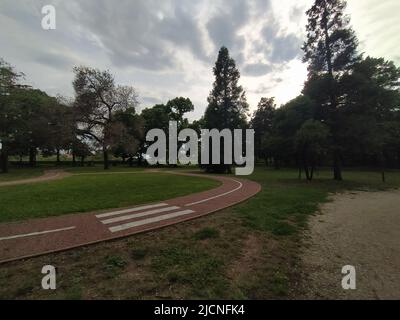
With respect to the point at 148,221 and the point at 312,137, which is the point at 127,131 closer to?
the point at 312,137

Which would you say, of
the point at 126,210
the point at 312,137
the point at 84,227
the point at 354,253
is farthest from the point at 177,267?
the point at 312,137

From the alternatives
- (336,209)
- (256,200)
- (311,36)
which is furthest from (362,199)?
(311,36)

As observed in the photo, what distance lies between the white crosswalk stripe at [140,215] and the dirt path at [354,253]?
4.76 meters

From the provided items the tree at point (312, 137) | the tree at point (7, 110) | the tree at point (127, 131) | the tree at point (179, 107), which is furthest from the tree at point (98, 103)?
the tree at point (312, 137)

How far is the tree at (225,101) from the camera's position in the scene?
3350 cm

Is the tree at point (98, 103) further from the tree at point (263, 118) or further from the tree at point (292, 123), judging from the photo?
the tree at point (263, 118)

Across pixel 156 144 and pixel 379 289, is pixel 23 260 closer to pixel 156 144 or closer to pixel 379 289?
pixel 379 289

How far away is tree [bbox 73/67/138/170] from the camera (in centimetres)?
3372

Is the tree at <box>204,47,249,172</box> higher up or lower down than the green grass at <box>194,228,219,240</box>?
higher up

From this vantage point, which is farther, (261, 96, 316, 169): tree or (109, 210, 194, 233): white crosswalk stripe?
(261, 96, 316, 169): tree

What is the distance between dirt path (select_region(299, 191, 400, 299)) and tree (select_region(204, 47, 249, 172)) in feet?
82.1

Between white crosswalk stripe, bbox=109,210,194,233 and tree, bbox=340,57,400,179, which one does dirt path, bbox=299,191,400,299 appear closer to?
white crosswalk stripe, bbox=109,210,194,233

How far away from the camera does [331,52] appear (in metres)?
21.6

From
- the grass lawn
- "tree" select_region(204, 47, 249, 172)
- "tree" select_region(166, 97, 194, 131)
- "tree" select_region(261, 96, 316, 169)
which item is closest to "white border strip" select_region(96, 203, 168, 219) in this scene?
the grass lawn
